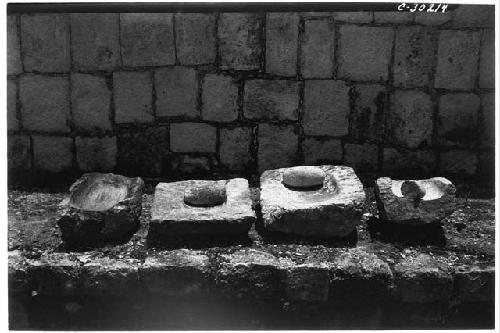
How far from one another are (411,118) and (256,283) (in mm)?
1910

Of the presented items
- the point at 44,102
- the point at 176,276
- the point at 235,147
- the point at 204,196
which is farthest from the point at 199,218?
the point at 44,102

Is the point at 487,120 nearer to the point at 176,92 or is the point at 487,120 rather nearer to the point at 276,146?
the point at 276,146

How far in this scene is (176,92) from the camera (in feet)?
12.8

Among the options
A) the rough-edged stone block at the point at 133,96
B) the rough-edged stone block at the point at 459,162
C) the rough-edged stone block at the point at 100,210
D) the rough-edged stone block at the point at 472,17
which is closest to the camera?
the rough-edged stone block at the point at 100,210

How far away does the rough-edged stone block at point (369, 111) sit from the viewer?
387cm

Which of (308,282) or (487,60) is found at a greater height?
(487,60)

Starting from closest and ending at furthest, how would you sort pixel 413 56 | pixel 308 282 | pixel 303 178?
pixel 308 282, pixel 303 178, pixel 413 56

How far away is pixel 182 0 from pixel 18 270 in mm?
1950

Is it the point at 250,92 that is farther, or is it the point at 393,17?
the point at 250,92

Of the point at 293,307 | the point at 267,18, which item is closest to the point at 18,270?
the point at 293,307

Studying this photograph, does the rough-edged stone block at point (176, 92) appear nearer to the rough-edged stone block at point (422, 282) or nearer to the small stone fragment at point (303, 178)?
the small stone fragment at point (303, 178)

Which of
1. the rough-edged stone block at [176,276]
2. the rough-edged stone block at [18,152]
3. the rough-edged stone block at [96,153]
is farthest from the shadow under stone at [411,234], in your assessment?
the rough-edged stone block at [18,152]

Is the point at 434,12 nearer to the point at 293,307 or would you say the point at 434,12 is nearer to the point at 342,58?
the point at 342,58

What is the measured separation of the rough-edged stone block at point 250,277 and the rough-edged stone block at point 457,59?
199 cm
